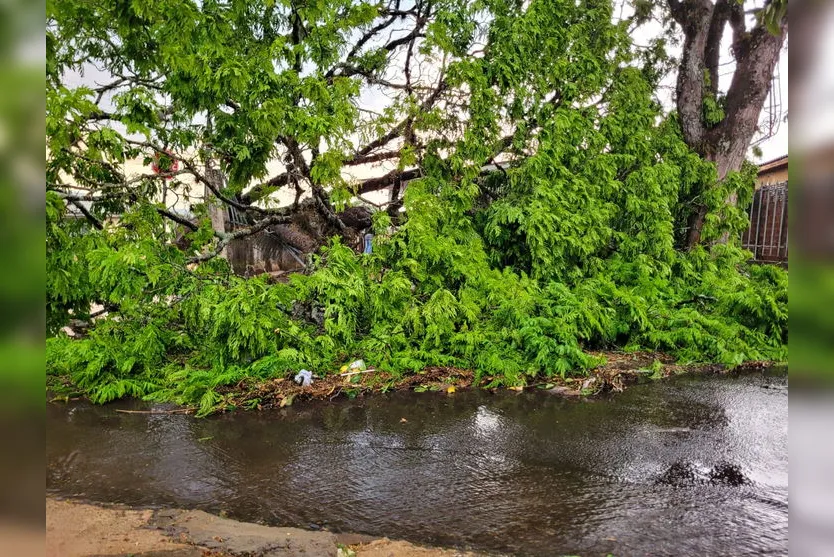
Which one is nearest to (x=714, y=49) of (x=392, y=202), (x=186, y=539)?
(x=392, y=202)

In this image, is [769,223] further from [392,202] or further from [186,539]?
[186,539]

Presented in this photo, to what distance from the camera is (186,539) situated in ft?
9.60

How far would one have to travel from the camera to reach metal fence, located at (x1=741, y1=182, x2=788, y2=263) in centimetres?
1077

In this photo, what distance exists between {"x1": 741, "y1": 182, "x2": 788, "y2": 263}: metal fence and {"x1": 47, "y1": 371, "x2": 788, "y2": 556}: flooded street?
6.64 metres

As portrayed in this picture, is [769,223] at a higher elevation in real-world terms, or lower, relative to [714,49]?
lower

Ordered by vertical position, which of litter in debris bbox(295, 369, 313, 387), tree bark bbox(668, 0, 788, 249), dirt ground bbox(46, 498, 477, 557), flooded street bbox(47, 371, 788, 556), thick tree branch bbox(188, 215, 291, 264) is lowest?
dirt ground bbox(46, 498, 477, 557)

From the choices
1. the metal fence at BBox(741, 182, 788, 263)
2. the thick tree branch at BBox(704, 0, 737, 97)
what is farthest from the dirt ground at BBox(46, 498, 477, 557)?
the metal fence at BBox(741, 182, 788, 263)

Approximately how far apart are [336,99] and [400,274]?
223cm

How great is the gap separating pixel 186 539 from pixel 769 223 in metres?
12.1

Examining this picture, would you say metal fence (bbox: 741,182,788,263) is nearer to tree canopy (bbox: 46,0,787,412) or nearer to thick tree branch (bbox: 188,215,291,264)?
tree canopy (bbox: 46,0,787,412)

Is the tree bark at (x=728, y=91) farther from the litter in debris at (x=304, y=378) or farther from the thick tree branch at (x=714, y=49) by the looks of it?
the litter in debris at (x=304, y=378)

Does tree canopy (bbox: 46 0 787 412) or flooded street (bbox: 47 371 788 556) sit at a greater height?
tree canopy (bbox: 46 0 787 412)

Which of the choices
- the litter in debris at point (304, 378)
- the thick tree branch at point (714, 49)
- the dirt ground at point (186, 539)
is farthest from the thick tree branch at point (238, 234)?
the thick tree branch at point (714, 49)
